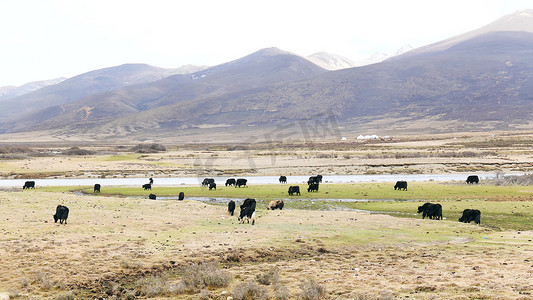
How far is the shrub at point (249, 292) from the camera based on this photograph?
1162 centimetres

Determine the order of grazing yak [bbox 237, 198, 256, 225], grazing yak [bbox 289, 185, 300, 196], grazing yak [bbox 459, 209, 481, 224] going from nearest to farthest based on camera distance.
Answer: grazing yak [bbox 237, 198, 256, 225]
grazing yak [bbox 459, 209, 481, 224]
grazing yak [bbox 289, 185, 300, 196]

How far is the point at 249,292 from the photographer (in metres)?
11.8

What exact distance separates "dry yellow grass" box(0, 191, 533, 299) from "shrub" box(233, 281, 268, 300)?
729mm

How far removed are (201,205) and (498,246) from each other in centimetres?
1761

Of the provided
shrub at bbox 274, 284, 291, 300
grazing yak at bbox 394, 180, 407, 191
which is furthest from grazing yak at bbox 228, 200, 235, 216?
grazing yak at bbox 394, 180, 407, 191

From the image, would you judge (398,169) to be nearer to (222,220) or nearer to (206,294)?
(222,220)

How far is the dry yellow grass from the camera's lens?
1252 cm

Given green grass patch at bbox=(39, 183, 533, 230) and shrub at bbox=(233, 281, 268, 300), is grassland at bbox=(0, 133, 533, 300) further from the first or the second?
green grass patch at bbox=(39, 183, 533, 230)

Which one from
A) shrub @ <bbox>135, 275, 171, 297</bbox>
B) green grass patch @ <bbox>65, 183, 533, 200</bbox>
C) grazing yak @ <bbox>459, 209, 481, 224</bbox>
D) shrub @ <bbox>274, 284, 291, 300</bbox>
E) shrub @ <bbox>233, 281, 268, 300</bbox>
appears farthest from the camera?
green grass patch @ <bbox>65, 183, 533, 200</bbox>

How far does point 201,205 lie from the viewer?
28828 mm

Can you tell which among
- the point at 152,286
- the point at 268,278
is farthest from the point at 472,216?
the point at 152,286

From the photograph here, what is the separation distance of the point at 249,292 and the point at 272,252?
16.4 ft

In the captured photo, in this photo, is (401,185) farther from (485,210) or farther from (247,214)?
(247,214)

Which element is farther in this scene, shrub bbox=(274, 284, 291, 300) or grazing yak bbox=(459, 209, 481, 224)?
grazing yak bbox=(459, 209, 481, 224)
